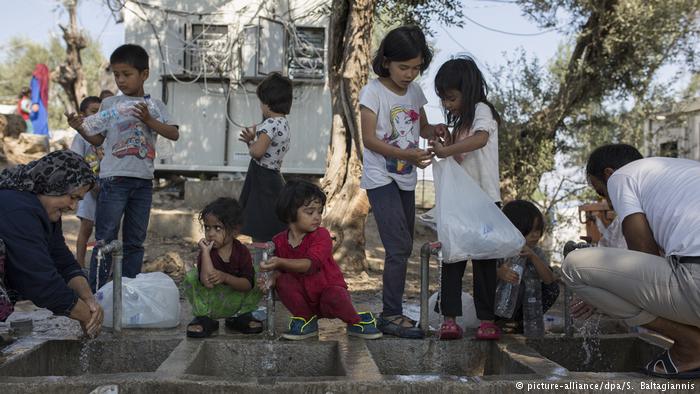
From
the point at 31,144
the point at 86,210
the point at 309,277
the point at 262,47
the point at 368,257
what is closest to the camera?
the point at 309,277

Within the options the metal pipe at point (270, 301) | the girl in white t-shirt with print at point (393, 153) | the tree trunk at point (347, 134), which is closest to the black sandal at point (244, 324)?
the metal pipe at point (270, 301)

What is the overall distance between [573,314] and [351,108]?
385cm

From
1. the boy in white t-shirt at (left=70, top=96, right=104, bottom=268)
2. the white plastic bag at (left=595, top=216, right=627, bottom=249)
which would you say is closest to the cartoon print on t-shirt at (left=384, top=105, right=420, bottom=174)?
the white plastic bag at (left=595, top=216, right=627, bottom=249)

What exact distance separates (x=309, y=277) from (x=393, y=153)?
2.91 feet

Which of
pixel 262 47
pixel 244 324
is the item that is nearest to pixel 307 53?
pixel 262 47

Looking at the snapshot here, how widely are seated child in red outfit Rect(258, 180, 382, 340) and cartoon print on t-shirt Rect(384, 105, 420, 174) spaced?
0.50m

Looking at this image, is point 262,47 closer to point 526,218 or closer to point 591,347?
point 526,218

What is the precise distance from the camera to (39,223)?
3.48 metres

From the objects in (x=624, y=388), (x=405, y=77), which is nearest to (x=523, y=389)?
(x=624, y=388)

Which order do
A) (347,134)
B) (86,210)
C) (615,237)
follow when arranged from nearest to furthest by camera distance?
(615,237) < (86,210) < (347,134)

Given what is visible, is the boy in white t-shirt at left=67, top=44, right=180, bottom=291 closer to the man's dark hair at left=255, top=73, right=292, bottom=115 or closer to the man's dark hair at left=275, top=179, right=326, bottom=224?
the man's dark hair at left=255, top=73, right=292, bottom=115

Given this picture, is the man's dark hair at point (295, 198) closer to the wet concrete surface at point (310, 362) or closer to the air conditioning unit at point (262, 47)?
the wet concrete surface at point (310, 362)

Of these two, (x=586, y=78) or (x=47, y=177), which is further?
(x=586, y=78)

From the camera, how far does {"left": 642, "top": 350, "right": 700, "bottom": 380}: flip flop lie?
3.29 metres
